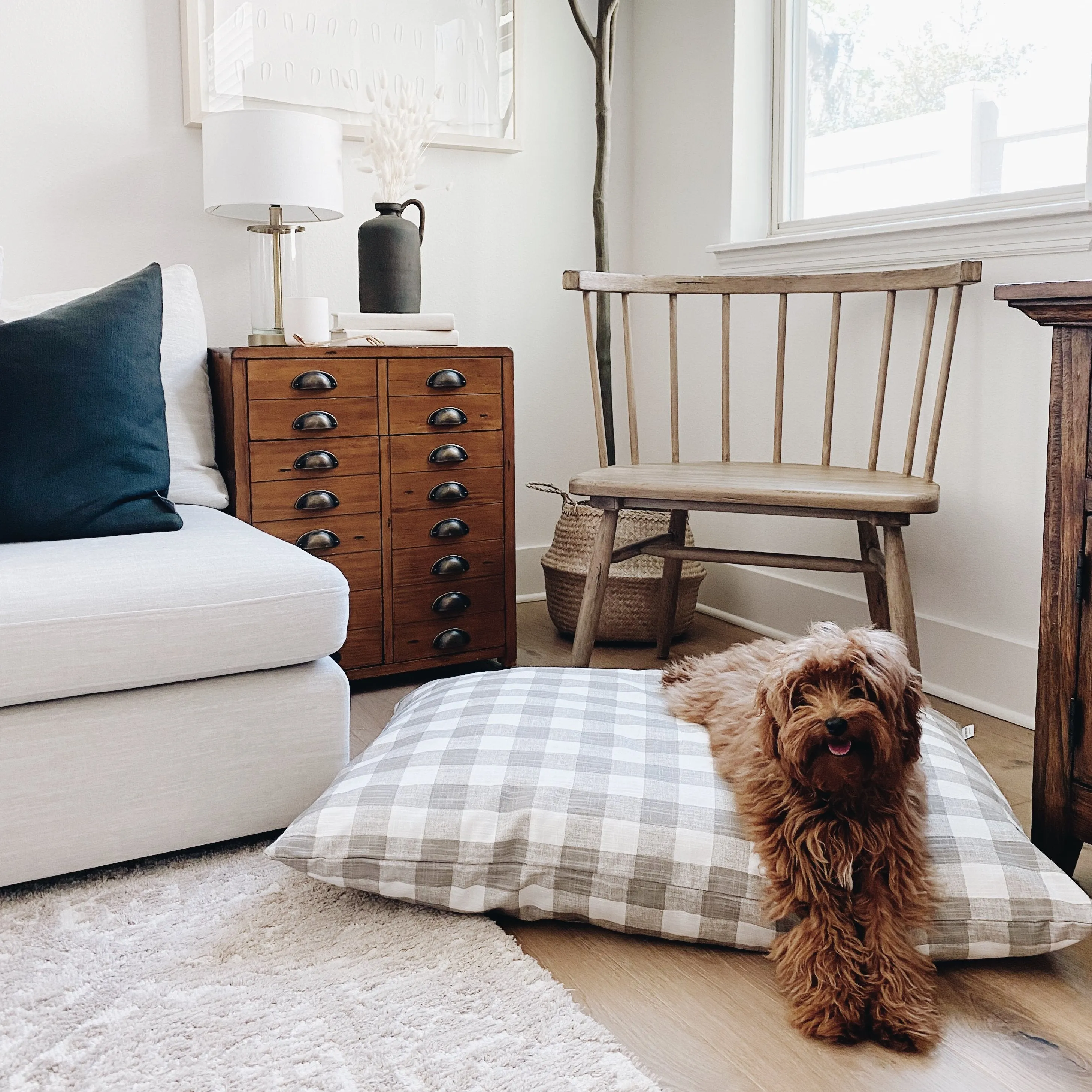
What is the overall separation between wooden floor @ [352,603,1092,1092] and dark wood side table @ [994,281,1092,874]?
5.4 inches

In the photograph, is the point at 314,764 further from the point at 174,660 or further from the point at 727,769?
the point at 727,769

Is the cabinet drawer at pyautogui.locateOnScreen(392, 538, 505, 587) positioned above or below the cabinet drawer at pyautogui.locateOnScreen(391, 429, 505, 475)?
below

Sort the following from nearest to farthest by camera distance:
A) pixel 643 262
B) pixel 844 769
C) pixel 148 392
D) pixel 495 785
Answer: pixel 844 769 → pixel 495 785 → pixel 148 392 → pixel 643 262

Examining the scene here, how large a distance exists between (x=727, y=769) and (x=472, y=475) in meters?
1.11

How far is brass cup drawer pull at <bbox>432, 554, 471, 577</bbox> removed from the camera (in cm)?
223

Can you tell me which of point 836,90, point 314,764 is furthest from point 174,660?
point 836,90

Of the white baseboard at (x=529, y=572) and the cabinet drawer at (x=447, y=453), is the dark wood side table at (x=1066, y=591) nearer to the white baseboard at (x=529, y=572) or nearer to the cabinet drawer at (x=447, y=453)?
the cabinet drawer at (x=447, y=453)

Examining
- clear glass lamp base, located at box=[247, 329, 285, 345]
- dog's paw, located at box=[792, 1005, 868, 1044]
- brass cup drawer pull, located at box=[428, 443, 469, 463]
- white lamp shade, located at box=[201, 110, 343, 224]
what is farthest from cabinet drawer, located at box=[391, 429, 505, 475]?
dog's paw, located at box=[792, 1005, 868, 1044]

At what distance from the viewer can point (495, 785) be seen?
50.7 inches

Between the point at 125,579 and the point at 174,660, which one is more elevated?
the point at 125,579

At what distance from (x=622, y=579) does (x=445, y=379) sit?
67cm

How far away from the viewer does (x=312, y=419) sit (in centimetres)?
206

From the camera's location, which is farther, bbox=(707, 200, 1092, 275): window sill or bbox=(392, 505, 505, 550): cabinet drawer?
bbox=(392, 505, 505, 550): cabinet drawer

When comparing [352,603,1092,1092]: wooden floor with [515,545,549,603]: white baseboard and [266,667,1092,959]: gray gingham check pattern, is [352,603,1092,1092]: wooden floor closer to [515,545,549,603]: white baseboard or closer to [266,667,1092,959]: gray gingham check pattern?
[266,667,1092,959]: gray gingham check pattern
